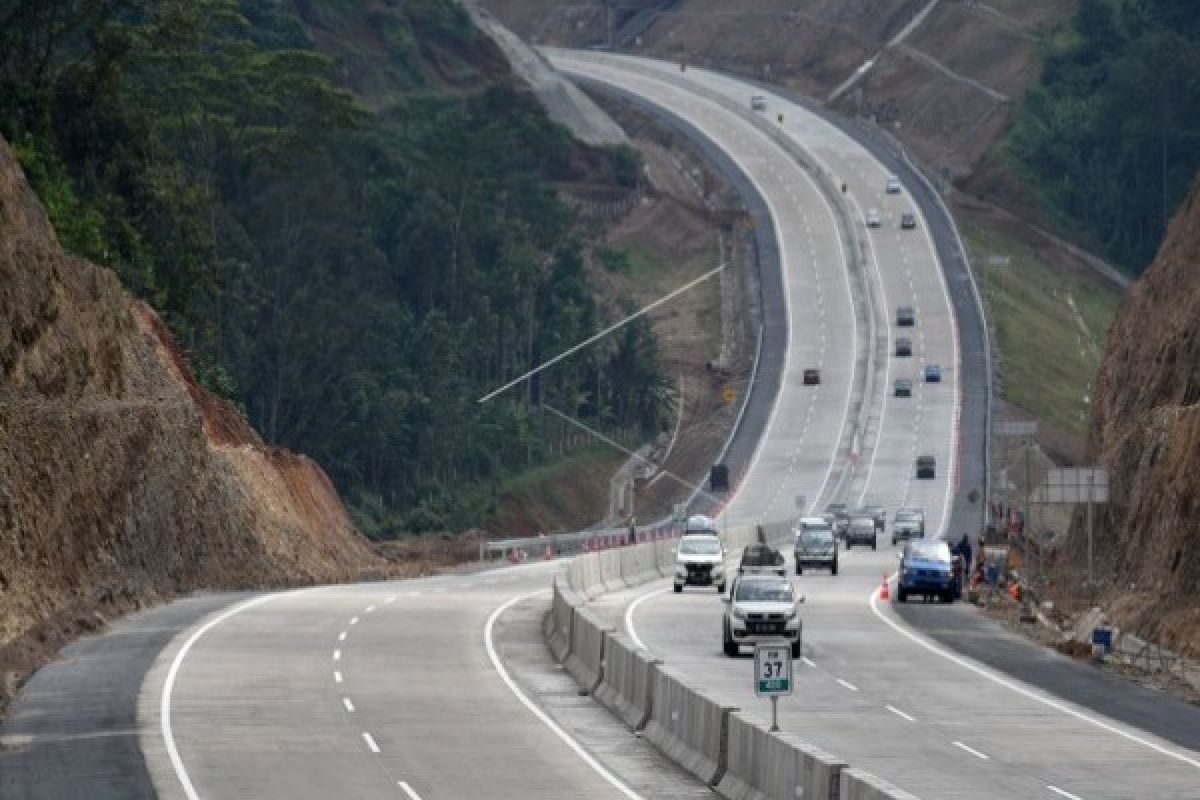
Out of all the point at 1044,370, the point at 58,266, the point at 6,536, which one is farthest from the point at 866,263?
the point at 6,536

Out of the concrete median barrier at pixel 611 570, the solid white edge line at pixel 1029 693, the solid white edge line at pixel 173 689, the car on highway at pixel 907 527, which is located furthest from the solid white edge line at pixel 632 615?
the car on highway at pixel 907 527

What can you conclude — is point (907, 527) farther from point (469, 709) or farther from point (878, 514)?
point (469, 709)

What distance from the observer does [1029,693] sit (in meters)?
52.1

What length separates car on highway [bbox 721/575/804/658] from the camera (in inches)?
2185

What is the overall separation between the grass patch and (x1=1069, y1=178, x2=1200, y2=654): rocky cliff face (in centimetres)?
5254

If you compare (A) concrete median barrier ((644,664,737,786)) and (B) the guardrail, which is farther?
(A) concrete median barrier ((644,664,737,786))

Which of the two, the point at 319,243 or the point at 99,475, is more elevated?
the point at 319,243

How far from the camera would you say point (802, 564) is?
3538 inches

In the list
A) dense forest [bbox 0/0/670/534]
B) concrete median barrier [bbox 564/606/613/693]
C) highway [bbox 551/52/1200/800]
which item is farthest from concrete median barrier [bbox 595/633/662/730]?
dense forest [bbox 0/0/670/534]

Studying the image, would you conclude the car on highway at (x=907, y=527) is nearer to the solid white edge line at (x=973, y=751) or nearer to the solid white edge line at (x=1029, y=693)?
the solid white edge line at (x=1029, y=693)

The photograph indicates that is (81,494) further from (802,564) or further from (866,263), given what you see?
(866,263)

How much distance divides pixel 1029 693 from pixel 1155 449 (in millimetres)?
26511

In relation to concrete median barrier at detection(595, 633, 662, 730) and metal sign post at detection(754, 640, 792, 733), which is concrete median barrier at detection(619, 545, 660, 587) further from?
metal sign post at detection(754, 640, 792, 733)

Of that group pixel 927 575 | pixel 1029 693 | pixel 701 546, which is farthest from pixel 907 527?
pixel 1029 693
